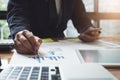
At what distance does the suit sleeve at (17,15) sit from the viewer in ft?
3.74

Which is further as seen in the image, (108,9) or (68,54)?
(108,9)

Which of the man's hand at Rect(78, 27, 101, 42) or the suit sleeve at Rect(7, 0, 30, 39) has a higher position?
the suit sleeve at Rect(7, 0, 30, 39)

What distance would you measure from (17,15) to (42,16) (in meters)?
0.17

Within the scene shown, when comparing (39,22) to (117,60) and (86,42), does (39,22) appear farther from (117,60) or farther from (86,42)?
(117,60)

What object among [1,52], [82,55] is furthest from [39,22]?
[82,55]

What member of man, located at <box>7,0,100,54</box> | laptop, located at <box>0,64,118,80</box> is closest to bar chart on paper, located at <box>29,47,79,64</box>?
laptop, located at <box>0,64,118,80</box>

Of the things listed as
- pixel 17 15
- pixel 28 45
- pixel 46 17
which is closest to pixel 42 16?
pixel 46 17

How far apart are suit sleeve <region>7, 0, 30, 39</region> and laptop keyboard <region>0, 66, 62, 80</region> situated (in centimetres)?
56

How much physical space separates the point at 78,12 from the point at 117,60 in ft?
2.84

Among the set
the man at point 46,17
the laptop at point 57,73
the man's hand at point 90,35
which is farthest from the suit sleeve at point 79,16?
the laptop at point 57,73

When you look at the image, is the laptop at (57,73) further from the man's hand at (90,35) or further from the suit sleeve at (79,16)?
the suit sleeve at (79,16)

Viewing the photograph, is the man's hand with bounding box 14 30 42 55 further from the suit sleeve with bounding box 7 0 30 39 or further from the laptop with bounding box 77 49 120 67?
the suit sleeve with bounding box 7 0 30 39

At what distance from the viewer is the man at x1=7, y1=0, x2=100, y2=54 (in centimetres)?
117

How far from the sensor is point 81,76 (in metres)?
0.52
